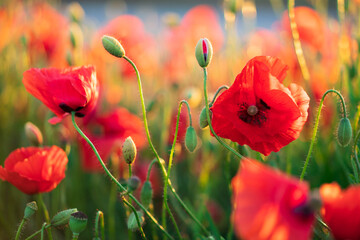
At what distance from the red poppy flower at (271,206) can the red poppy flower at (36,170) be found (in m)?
0.44

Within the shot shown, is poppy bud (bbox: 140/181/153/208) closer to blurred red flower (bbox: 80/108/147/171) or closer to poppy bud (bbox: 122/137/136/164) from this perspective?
poppy bud (bbox: 122/137/136/164)

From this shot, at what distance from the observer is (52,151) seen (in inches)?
32.2

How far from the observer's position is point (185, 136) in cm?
82

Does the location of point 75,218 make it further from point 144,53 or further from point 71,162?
point 144,53

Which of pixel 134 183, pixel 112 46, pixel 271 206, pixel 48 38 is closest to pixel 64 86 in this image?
pixel 112 46

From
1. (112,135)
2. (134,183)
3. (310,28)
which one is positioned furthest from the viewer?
(310,28)

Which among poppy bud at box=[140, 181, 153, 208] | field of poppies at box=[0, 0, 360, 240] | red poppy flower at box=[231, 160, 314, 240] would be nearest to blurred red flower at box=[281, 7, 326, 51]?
field of poppies at box=[0, 0, 360, 240]

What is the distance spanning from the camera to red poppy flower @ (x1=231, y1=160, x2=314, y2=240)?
1.46 ft

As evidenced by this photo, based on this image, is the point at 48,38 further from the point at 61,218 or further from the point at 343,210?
the point at 343,210

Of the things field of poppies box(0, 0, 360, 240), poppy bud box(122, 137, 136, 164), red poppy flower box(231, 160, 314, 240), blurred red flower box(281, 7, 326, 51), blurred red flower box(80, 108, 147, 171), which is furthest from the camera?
blurred red flower box(281, 7, 326, 51)

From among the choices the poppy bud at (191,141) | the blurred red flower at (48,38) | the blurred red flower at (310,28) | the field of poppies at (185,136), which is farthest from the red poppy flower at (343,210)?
the blurred red flower at (48,38)

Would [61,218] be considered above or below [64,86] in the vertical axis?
below

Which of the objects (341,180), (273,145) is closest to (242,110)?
(273,145)

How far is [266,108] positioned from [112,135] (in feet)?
1.98
